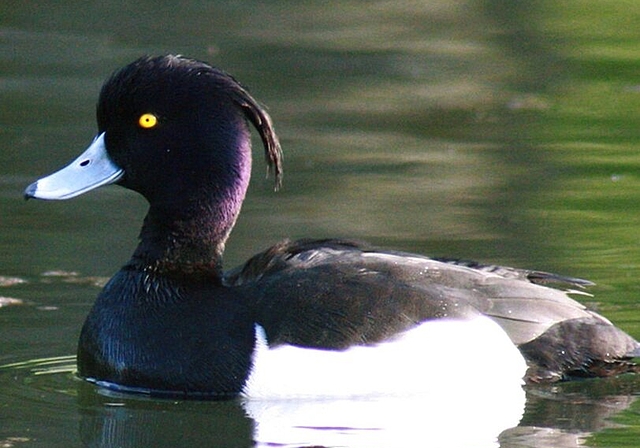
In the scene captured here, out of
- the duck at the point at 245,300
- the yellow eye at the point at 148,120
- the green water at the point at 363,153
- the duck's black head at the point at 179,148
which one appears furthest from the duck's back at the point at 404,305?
the yellow eye at the point at 148,120

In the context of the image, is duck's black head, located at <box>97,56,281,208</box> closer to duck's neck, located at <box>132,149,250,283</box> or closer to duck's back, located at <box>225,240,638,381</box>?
duck's neck, located at <box>132,149,250,283</box>

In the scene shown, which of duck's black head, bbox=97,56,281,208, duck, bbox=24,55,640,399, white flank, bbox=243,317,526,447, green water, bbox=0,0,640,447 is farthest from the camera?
duck's black head, bbox=97,56,281,208

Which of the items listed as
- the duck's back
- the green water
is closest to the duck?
the duck's back

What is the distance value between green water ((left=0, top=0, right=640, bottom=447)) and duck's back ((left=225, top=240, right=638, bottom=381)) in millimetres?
186

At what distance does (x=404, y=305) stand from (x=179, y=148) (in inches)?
49.5

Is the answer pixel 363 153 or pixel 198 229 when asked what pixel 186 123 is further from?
pixel 363 153

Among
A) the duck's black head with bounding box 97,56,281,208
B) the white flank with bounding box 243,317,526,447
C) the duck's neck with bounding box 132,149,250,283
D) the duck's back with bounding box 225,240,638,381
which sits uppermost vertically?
the duck's black head with bounding box 97,56,281,208

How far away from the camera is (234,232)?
9398mm

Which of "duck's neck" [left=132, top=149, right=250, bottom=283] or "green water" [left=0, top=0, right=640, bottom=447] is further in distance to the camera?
"duck's neck" [left=132, top=149, right=250, bottom=283]

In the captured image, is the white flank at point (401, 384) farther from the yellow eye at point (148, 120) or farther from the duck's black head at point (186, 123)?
the yellow eye at point (148, 120)

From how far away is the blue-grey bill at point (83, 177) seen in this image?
704 centimetres

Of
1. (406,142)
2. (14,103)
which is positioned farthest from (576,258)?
(14,103)

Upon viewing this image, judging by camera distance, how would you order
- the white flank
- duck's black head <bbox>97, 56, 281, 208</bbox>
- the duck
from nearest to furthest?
the white flank
the duck
duck's black head <bbox>97, 56, 281, 208</bbox>

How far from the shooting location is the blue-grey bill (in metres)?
7.04
